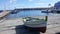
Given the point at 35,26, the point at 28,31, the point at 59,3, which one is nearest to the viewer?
the point at 35,26

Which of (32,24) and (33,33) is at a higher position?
(32,24)

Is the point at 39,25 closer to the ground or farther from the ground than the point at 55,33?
farther from the ground

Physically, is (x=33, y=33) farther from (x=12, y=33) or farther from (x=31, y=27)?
(x=12, y=33)

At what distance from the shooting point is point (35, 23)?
11523 millimetres

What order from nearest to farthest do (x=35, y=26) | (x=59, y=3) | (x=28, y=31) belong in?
(x=35, y=26)
(x=28, y=31)
(x=59, y=3)

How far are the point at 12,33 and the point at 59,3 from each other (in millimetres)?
88501

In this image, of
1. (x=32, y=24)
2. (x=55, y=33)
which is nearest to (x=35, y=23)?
(x=32, y=24)

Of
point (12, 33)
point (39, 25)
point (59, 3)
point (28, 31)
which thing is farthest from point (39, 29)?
point (59, 3)

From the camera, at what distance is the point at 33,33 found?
11758 millimetres

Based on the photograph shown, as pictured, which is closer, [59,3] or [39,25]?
[39,25]

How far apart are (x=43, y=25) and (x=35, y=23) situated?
2.18 feet

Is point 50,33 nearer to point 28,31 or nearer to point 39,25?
point 39,25

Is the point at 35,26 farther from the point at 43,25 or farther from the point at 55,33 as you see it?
the point at 55,33

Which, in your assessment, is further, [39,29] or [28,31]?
[28,31]
